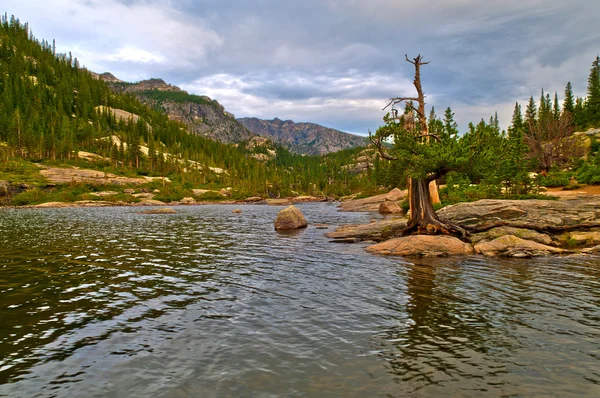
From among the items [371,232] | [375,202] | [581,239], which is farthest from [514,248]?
[375,202]

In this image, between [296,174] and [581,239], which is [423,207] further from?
[296,174]

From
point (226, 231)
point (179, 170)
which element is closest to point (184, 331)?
point (226, 231)

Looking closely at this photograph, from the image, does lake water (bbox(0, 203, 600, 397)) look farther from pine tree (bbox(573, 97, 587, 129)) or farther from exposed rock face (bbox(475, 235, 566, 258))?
pine tree (bbox(573, 97, 587, 129))

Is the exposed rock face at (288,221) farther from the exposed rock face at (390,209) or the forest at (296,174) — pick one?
the exposed rock face at (390,209)

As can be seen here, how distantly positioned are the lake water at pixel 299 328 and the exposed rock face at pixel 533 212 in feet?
21.5

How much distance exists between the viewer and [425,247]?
2250 centimetres

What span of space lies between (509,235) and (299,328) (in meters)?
19.9

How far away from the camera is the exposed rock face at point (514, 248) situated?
21297 mm

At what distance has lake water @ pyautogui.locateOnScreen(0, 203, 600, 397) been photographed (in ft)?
23.3

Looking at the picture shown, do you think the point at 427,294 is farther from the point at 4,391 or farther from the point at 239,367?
the point at 4,391

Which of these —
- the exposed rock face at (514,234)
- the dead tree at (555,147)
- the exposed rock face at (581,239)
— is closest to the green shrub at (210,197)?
the dead tree at (555,147)

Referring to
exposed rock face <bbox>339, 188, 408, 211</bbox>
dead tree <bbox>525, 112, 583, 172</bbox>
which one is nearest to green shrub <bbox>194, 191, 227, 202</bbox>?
exposed rock face <bbox>339, 188, 408, 211</bbox>

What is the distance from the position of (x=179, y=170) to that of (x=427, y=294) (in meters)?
151

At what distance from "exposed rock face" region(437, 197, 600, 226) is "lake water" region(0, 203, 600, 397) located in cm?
657
